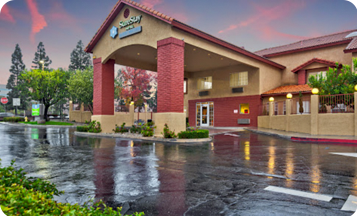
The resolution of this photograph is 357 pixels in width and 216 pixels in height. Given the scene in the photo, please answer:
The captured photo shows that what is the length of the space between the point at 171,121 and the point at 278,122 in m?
12.0

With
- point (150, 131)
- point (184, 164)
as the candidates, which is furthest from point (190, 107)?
point (184, 164)

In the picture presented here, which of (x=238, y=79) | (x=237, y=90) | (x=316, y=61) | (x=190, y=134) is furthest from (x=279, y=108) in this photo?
(x=190, y=134)

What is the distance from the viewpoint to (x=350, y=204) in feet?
13.0

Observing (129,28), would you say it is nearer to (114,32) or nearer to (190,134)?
(114,32)

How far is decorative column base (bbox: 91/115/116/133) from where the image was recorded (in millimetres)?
19422

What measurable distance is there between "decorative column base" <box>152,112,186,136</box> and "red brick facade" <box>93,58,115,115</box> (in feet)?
21.9

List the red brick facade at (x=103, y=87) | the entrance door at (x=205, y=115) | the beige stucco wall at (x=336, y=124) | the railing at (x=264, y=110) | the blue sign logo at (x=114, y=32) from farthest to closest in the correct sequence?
the entrance door at (x=205, y=115)
the railing at (x=264, y=110)
the red brick facade at (x=103, y=87)
the blue sign logo at (x=114, y=32)
the beige stucco wall at (x=336, y=124)

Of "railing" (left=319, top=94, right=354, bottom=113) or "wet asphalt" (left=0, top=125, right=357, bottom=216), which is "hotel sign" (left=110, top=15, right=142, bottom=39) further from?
"railing" (left=319, top=94, right=354, bottom=113)

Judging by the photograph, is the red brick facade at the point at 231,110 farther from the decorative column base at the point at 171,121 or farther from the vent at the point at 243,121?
the decorative column base at the point at 171,121

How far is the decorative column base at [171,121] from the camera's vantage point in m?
14.5

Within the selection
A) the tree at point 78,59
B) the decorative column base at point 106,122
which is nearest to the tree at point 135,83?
the tree at point 78,59

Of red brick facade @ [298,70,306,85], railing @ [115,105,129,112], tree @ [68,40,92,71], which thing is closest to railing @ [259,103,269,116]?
red brick facade @ [298,70,306,85]

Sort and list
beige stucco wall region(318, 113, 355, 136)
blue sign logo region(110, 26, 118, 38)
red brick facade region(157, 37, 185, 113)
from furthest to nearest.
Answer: blue sign logo region(110, 26, 118, 38)
beige stucco wall region(318, 113, 355, 136)
red brick facade region(157, 37, 185, 113)

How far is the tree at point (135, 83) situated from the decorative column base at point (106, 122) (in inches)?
922
